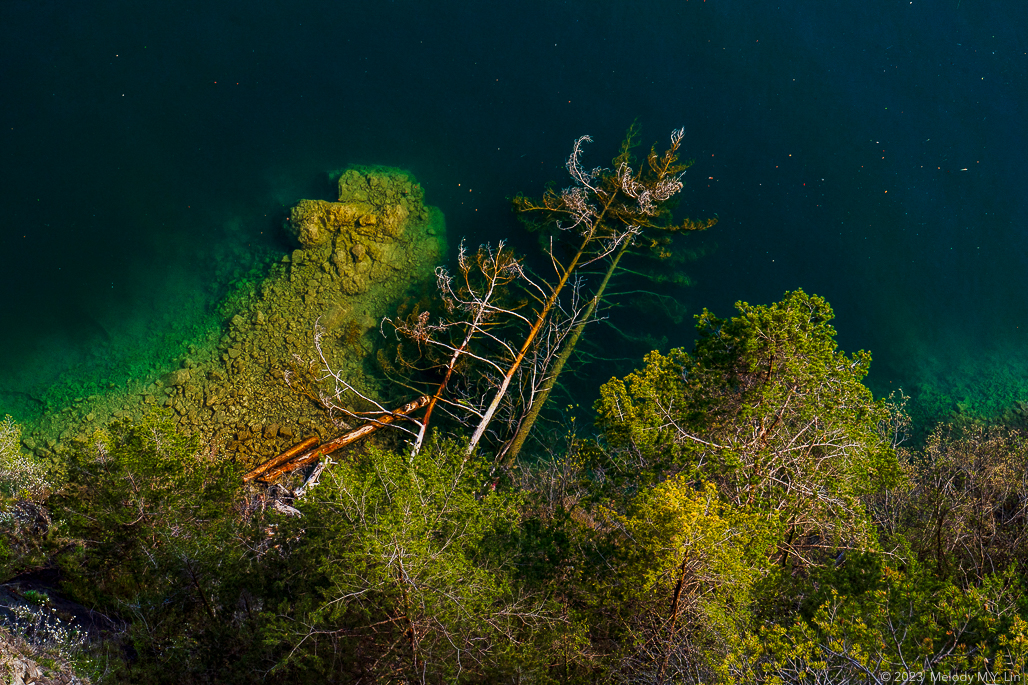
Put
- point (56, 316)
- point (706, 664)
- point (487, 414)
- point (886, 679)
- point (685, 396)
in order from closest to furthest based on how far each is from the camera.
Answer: point (886, 679), point (706, 664), point (685, 396), point (487, 414), point (56, 316)

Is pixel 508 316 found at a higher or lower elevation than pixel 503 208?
lower

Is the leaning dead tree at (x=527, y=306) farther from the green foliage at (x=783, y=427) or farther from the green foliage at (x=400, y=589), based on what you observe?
the green foliage at (x=400, y=589)

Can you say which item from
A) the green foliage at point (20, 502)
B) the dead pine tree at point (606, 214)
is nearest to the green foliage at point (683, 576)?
the dead pine tree at point (606, 214)

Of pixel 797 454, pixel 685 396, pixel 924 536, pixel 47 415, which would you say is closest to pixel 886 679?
pixel 797 454

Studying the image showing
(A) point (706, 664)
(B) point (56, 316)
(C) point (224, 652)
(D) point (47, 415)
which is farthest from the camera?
(B) point (56, 316)

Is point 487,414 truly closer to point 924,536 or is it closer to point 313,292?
point 313,292

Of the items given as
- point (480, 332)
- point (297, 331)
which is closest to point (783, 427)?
point (480, 332)

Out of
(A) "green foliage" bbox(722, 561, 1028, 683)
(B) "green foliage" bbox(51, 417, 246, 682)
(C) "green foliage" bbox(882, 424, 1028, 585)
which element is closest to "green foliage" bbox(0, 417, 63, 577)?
(B) "green foliage" bbox(51, 417, 246, 682)
